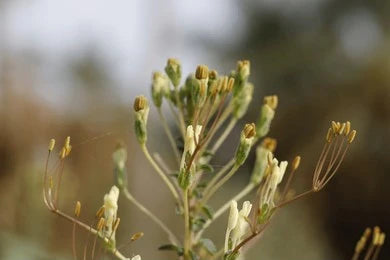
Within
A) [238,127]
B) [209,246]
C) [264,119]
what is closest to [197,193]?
[209,246]

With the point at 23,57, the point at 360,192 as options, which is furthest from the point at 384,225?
the point at 23,57

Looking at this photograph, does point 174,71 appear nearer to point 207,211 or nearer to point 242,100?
point 242,100

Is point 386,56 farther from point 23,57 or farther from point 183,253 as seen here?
point 183,253

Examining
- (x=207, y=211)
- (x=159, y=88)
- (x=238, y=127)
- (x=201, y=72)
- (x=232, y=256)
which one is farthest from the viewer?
(x=238, y=127)

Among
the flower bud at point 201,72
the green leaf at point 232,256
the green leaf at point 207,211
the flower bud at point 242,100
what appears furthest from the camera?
the flower bud at point 242,100

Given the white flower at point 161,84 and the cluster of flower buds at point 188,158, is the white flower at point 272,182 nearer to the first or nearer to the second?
the cluster of flower buds at point 188,158

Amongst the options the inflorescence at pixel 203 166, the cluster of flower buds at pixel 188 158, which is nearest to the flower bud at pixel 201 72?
the inflorescence at pixel 203 166
